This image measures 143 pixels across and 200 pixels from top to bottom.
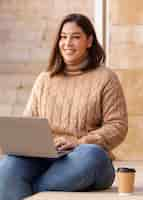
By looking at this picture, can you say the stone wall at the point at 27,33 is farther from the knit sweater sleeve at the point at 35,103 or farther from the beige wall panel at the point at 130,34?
the knit sweater sleeve at the point at 35,103

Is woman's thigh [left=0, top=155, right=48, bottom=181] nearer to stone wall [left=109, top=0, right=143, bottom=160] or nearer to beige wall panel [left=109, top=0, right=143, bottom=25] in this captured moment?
stone wall [left=109, top=0, right=143, bottom=160]

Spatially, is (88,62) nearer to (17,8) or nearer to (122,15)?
(122,15)

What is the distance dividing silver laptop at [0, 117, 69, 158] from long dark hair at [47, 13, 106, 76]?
410 millimetres

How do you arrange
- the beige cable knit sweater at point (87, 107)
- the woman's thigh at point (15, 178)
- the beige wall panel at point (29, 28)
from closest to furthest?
1. the woman's thigh at point (15, 178)
2. the beige cable knit sweater at point (87, 107)
3. the beige wall panel at point (29, 28)

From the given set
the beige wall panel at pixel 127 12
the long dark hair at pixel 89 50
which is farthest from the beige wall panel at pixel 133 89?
the long dark hair at pixel 89 50

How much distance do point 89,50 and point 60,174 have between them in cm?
50

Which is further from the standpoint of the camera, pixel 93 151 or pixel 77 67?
pixel 77 67

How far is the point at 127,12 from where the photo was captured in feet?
15.9

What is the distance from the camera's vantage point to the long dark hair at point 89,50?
303 centimetres

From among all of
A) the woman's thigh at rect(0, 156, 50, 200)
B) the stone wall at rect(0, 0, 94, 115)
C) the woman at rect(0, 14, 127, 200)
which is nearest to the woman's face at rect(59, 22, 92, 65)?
the woman at rect(0, 14, 127, 200)

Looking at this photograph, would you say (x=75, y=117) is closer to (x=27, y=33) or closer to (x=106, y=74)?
(x=106, y=74)

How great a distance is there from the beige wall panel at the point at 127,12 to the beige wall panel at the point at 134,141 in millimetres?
575

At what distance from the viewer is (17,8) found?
20.5ft

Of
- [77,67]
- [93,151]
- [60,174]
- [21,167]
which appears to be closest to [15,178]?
[21,167]
